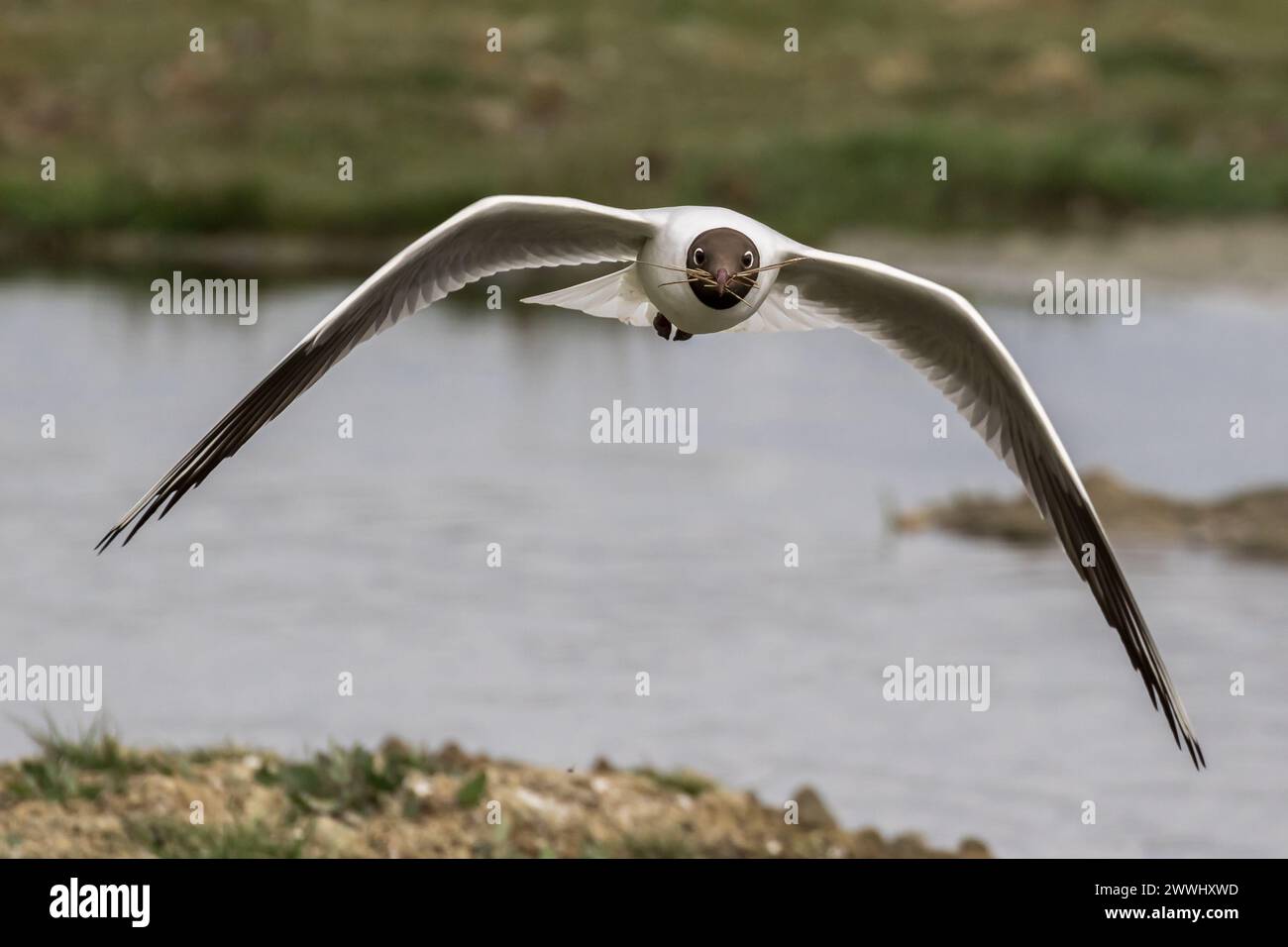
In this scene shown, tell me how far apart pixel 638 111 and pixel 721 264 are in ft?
107

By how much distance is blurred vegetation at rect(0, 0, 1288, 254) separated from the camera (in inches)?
1235

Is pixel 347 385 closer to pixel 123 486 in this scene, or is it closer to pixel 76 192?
pixel 123 486

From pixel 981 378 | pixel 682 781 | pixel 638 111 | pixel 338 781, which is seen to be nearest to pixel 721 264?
pixel 981 378

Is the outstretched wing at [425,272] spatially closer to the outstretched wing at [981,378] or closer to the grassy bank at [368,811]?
the outstretched wing at [981,378]

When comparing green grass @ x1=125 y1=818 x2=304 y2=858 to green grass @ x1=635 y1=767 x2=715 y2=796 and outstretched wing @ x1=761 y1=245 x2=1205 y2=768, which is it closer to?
green grass @ x1=635 y1=767 x2=715 y2=796

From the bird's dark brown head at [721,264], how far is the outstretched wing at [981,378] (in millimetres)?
323

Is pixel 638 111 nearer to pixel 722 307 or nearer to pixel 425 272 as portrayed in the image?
pixel 425 272

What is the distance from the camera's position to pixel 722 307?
7.73 meters

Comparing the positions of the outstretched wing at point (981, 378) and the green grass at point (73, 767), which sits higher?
the outstretched wing at point (981, 378)

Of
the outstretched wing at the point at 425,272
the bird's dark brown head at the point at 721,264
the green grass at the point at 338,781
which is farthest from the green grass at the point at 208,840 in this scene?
the bird's dark brown head at the point at 721,264

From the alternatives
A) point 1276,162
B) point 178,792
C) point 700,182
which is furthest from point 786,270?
point 1276,162

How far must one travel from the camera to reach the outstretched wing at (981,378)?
805 cm

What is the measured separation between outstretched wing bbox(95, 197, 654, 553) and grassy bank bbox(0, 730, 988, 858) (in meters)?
2.10

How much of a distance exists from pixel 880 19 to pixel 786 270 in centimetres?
4338
